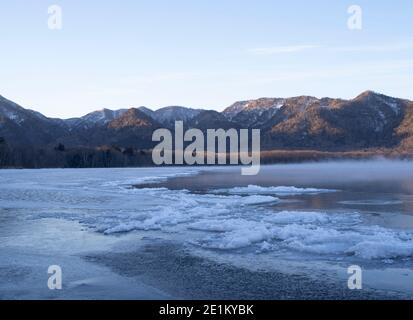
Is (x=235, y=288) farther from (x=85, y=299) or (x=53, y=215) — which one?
(x=53, y=215)

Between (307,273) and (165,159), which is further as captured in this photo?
(165,159)

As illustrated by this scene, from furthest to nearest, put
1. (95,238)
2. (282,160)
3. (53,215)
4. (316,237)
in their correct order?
(282,160) < (53,215) < (95,238) < (316,237)

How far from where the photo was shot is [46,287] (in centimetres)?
876

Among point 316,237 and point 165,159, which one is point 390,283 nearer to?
point 316,237

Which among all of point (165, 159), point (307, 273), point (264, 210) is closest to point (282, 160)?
point (165, 159)

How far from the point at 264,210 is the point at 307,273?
33.3 feet

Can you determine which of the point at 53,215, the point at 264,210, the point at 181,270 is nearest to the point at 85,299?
the point at 181,270

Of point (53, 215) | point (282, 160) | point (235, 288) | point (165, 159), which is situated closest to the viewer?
point (235, 288)

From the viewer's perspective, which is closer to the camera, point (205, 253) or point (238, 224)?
point (205, 253)

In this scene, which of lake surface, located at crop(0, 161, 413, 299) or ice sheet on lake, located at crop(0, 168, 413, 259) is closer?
lake surface, located at crop(0, 161, 413, 299)

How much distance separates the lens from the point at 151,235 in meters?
14.3

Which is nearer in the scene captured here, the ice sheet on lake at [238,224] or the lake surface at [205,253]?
the lake surface at [205,253]

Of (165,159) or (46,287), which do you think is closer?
(46,287)

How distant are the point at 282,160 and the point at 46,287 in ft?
515
